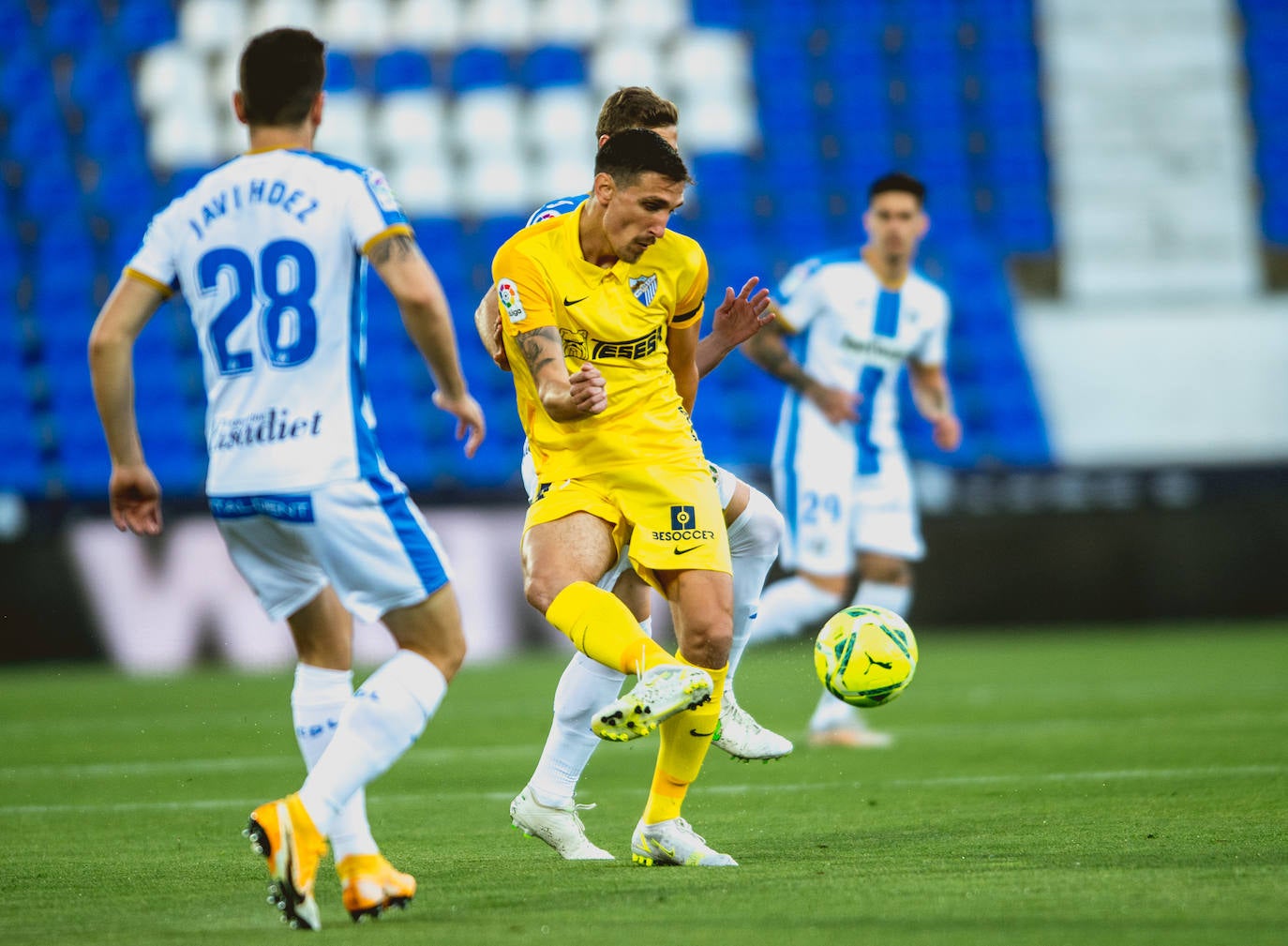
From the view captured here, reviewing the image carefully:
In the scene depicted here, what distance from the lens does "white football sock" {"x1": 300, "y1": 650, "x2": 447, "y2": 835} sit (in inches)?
144

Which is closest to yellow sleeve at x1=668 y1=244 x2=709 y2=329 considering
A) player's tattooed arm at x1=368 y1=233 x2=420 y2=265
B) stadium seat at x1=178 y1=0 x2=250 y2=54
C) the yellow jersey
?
the yellow jersey

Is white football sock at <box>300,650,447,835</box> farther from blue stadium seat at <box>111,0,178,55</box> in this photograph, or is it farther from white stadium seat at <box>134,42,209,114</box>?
blue stadium seat at <box>111,0,178,55</box>

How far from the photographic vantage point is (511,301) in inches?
179

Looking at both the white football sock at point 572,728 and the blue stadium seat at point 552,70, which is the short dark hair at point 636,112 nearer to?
the white football sock at point 572,728

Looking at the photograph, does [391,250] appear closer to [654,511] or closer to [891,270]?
[654,511]

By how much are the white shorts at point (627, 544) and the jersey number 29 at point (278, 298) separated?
1228 millimetres

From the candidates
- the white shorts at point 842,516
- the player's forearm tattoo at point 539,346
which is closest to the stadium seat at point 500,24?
the white shorts at point 842,516

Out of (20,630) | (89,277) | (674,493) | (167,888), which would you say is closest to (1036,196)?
(89,277)

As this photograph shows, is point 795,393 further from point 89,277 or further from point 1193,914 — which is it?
point 89,277

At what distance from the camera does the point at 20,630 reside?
12055 mm

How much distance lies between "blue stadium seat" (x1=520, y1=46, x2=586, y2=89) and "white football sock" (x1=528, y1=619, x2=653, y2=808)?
12.6 m

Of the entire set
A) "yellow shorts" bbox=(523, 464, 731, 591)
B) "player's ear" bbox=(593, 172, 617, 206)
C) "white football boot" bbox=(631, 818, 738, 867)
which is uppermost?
"player's ear" bbox=(593, 172, 617, 206)

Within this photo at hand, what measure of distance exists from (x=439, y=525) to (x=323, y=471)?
8777 millimetres

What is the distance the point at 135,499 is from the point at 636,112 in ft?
6.28
